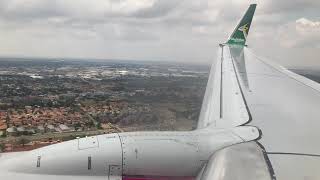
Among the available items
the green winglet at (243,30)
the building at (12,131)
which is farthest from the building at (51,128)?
the green winglet at (243,30)

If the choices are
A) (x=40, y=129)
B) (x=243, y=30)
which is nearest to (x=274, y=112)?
(x=40, y=129)

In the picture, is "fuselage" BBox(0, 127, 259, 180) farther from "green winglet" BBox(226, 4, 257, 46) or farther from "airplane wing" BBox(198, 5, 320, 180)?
"green winglet" BBox(226, 4, 257, 46)

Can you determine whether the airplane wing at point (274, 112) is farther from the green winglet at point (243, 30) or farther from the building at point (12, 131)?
the building at point (12, 131)

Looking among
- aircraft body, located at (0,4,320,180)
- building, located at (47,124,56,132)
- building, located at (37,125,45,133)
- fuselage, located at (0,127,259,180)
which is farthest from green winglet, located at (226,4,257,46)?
fuselage, located at (0,127,259,180)

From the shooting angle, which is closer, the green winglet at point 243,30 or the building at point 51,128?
the building at point 51,128

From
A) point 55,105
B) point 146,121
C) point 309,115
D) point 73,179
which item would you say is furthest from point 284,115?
point 55,105

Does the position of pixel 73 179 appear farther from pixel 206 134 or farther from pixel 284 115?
pixel 284 115

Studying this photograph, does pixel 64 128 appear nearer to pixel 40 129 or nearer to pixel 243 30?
pixel 40 129
